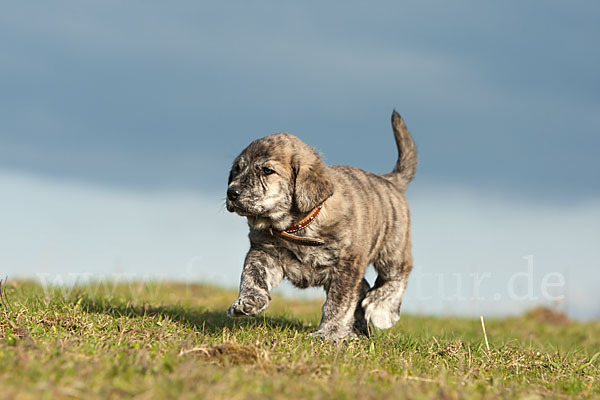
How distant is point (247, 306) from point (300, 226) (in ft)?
3.16

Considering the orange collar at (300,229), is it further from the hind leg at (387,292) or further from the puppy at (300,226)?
the hind leg at (387,292)

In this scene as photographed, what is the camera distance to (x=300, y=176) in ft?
18.2

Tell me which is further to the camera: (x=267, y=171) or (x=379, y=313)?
(x=379, y=313)

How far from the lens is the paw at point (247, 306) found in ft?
17.1

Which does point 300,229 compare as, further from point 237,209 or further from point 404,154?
point 404,154

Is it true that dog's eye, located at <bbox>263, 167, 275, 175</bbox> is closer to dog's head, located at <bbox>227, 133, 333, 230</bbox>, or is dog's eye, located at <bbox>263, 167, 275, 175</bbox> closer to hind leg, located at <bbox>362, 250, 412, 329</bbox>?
dog's head, located at <bbox>227, 133, 333, 230</bbox>

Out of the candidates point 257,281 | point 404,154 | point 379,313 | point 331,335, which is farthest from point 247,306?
point 404,154

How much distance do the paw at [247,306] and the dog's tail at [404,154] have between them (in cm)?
324

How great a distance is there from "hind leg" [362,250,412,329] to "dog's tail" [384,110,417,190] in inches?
50.6

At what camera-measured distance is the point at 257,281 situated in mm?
5656

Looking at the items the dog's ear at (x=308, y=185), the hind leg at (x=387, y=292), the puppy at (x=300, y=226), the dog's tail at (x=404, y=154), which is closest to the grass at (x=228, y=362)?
the hind leg at (x=387, y=292)

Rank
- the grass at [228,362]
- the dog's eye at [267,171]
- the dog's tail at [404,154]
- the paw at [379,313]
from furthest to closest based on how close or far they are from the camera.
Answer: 1. the dog's tail at [404,154]
2. the paw at [379,313]
3. the dog's eye at [267,171]
4. the grass at [228,362]

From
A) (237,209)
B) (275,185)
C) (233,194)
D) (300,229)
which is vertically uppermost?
(275,185)

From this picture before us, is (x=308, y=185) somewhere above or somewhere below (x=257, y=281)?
above
